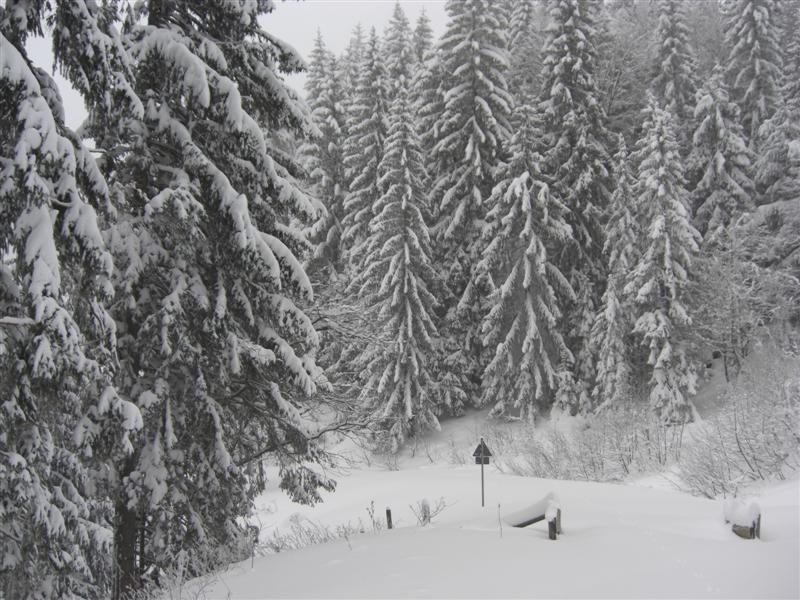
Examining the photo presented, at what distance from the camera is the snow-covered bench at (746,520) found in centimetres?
784

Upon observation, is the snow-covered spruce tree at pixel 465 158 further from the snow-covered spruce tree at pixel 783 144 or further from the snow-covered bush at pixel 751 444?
the snow-covered bush at pixel 751 444

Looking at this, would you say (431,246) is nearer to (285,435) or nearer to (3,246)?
(285,435)

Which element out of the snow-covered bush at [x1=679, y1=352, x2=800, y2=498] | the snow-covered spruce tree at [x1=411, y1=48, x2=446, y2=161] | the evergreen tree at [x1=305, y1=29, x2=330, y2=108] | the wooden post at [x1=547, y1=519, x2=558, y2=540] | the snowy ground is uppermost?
the evergreen tree at [x1=305, y1=29, x2=330, y2=108]

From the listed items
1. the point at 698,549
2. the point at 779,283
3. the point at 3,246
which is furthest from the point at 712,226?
the point at 3,246

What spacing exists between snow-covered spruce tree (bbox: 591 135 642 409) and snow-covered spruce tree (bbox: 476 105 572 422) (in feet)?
5.70

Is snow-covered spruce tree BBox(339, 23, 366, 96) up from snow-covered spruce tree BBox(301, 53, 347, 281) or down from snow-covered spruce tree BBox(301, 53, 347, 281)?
up

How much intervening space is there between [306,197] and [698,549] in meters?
6.79

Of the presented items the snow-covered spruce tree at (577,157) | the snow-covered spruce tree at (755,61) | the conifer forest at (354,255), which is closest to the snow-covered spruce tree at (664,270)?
the conifer forest at (354,255)

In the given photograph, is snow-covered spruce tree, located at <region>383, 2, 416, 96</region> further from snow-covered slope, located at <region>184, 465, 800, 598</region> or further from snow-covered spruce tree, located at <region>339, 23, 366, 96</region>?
snow-covered slope, located at <region>184, 465, 800, 598</region>

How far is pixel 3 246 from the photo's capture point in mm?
5445

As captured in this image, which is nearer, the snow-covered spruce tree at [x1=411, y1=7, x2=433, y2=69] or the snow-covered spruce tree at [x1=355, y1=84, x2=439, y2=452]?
the snow-covered spruce tree at [x1=355, y1=84, x2=439, y2=452]

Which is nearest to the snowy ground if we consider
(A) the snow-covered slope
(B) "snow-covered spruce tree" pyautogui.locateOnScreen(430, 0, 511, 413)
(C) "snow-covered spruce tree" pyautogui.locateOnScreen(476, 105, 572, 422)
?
(A) the snow-covered slope

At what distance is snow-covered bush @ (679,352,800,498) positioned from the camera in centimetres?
1287

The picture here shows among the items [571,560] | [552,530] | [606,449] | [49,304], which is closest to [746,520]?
[552,530]
